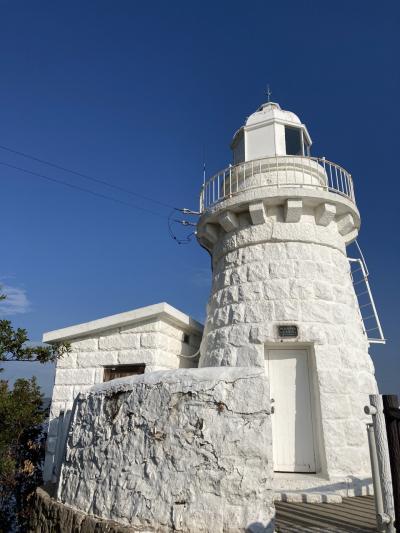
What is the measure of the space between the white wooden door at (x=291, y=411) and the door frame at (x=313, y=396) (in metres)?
0.05

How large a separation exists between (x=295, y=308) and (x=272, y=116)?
15.8ft

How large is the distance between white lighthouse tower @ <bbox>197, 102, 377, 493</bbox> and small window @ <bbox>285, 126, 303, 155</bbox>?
1.17 feet

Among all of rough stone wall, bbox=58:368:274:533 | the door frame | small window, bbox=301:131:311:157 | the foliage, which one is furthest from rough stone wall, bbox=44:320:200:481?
small window, bbox=301:131:311:157

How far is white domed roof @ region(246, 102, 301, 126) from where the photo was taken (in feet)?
30.7

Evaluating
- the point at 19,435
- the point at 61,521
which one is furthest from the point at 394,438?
the point at 19,435

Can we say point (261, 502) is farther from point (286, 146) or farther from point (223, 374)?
point (286, 146)

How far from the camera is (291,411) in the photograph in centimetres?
671

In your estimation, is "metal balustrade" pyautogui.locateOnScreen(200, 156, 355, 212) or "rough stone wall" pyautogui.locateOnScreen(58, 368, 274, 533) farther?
"metal balustrade" pyautogui.locateOnScreen(200, 156, 355, 212)

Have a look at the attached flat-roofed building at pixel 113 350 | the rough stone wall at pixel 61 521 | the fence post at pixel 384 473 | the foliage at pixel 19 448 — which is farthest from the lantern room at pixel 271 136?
the rough stone wall at pixel 61 521

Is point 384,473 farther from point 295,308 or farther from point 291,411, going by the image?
point 295,308

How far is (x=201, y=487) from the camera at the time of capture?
144 inches

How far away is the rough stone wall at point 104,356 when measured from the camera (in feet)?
24.1

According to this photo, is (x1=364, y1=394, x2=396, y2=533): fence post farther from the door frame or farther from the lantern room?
the lantern room

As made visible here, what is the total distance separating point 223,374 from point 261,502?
1.16 m
